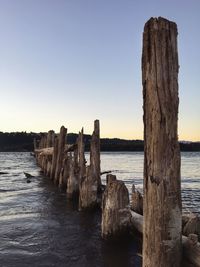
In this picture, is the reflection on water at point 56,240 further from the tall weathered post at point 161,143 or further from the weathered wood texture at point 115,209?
the tall weathered post at point 161,143

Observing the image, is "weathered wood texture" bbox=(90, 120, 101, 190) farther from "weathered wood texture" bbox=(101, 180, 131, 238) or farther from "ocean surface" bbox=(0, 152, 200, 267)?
"weathered wood texture" bbox=(101, 180, 131, 238)

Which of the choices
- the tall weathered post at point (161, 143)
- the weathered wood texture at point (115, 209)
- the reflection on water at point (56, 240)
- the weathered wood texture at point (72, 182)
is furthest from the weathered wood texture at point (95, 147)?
the tall weathered post at point (161, 143)

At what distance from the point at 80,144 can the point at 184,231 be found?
8.09 metres

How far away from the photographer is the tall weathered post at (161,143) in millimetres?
4805

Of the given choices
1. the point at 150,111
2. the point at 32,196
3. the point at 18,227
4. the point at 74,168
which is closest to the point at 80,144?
the point at 74,168

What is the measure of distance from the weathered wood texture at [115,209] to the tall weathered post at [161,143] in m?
2.53

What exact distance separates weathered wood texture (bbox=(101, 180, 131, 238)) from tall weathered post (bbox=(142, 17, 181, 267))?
2527 mm

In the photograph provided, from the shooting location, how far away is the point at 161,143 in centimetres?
482

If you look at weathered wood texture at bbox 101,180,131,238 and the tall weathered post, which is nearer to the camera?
the tall weathered post

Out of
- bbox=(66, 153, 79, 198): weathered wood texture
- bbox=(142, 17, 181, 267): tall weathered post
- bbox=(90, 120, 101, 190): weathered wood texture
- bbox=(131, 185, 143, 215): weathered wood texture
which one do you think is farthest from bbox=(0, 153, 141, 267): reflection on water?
bbox=(142, 17, 181, 267): tall weathered post

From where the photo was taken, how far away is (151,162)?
4887 millimetres

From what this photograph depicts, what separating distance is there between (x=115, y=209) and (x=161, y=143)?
10.4ft

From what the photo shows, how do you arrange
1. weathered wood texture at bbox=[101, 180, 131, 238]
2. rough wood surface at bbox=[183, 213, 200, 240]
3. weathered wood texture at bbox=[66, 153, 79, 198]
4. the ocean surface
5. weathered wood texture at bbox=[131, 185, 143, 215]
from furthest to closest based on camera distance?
weathered wood texture at bbox=[66, 153, 79, 198] < weathered wood texture at bbox=[131, 185, 143, 215] < weathered wood texture at bbox=[101, 180, 131, 238] < the ocean surface < rough wood surface at bbox=[183, 213, 200, 240]

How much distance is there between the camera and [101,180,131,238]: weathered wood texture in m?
7.53
